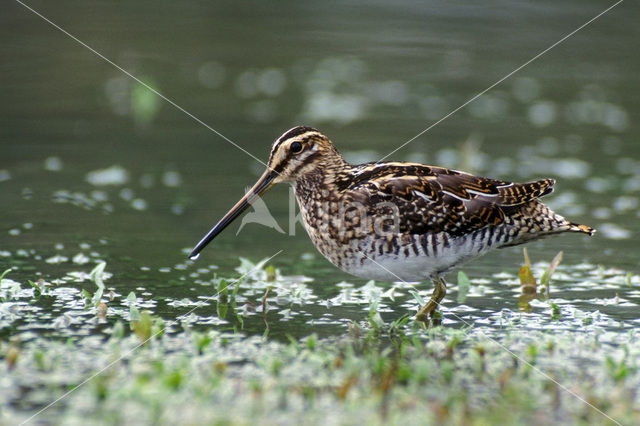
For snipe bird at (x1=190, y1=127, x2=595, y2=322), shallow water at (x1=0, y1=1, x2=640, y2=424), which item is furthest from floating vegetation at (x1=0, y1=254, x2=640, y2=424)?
snipe bird at (x1=190, y1=127, x2=595, y2=322)

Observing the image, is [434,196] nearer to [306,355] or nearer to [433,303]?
[433,303]

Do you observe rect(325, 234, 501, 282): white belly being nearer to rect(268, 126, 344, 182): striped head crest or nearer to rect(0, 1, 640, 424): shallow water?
rect(0, 1, 640, 424): shallow water

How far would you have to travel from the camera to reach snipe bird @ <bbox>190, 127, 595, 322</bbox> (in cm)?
615

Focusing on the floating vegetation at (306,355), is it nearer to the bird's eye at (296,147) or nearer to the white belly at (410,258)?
the white belly at (410,258)

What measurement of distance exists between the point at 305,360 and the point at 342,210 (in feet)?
4.70

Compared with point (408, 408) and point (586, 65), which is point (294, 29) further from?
point (408, 408)

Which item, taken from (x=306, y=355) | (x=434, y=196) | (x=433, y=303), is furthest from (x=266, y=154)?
(x=306, y=355)

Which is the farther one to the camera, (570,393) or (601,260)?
(601,260)

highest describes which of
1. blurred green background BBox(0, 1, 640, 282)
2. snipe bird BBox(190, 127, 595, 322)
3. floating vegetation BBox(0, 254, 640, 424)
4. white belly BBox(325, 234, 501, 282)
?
blurred green background BBox(0, 1, 640, 282)

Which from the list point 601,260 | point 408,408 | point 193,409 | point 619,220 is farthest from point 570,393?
point 619,220

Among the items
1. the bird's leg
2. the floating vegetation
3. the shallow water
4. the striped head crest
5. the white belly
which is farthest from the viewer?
the striped head crest

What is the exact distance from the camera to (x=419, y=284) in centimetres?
741

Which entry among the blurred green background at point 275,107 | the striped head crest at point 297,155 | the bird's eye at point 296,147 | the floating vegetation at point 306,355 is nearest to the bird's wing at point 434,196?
the striped head crest at point 297,155

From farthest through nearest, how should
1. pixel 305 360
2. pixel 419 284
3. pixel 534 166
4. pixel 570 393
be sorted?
pixel 534 166 < pixel 419 284 < pixel 305 360 < pixel 570 393
